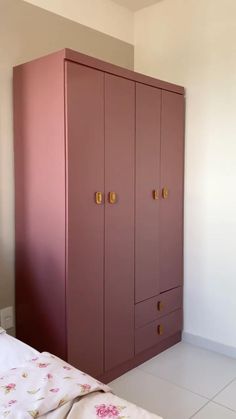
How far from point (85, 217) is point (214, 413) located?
1255mm

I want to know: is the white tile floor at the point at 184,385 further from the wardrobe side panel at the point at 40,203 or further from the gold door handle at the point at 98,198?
the gold door handle at the point at 98,198

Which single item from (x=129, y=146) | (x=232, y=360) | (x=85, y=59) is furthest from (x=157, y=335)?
(x=85, y=59)

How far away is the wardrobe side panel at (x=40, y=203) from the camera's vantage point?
6.95ft

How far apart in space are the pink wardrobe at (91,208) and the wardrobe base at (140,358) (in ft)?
0.03

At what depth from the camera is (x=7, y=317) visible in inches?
94.3

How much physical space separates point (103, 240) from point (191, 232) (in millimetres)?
863

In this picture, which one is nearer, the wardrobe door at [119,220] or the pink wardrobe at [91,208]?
the pink wardrobe at [91,208]

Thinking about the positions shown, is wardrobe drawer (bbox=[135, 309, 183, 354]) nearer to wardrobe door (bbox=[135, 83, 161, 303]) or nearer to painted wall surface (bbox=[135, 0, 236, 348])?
painted wall surface (bbox=[135, 0, 236, 348])

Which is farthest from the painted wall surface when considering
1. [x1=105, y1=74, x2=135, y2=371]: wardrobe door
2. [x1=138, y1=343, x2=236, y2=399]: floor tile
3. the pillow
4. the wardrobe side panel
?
the pillow

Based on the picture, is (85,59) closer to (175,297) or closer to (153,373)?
(175,297)

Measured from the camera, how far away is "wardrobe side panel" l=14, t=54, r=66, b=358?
2117 mm

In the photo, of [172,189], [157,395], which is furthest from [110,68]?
[157,395]

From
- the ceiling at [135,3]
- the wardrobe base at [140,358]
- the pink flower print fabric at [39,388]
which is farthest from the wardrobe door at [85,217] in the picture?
→ the ceiling at [135,3]

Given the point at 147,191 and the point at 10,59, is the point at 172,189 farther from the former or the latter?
the point at 10,59
